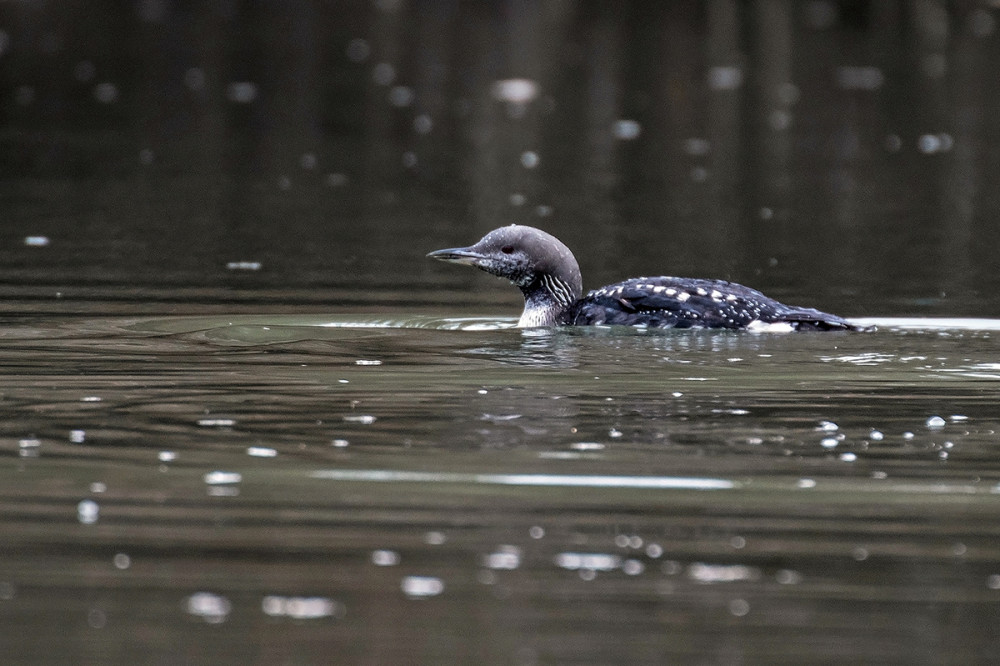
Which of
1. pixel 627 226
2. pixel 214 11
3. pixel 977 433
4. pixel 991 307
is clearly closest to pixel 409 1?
pixel 214 11

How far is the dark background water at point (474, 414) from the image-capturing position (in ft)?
17.1

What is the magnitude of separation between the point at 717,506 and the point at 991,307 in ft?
18.5

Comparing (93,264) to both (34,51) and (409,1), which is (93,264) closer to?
(34,51)

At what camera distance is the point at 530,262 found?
11430mm

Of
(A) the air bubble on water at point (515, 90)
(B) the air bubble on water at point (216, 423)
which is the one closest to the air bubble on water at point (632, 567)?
(B) the air bubble on water at point (216, 423)

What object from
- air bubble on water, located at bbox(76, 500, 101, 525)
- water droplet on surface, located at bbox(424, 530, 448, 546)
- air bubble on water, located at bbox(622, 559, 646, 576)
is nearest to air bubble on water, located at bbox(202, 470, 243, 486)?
air bubble on water, located at bbox(76, 500, 101, 525)

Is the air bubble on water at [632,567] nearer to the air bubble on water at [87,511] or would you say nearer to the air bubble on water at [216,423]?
the air bubble on water at [87,511]

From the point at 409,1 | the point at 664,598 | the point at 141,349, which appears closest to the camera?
the point at 664,598

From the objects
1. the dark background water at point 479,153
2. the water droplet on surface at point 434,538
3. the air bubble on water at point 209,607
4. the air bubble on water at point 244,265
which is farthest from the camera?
the dark background water at point 479,153

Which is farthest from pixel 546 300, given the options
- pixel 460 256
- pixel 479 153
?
pixel 479 153

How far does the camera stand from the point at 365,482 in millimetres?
6582

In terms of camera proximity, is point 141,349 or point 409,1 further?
point 409,1

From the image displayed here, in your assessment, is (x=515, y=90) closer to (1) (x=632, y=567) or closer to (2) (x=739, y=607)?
(1) (x=632, y=567)

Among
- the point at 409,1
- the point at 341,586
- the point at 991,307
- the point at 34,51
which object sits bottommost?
the point at 341,586
